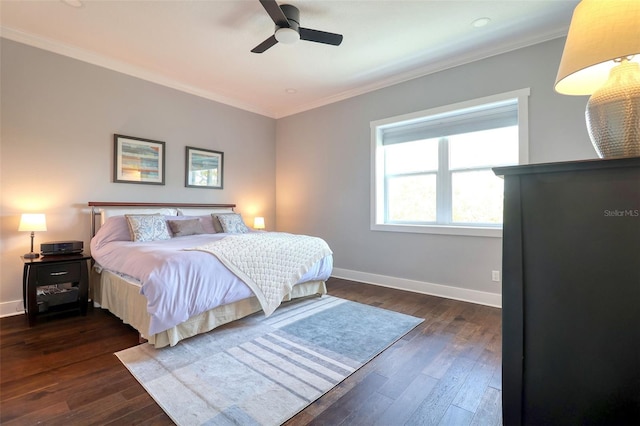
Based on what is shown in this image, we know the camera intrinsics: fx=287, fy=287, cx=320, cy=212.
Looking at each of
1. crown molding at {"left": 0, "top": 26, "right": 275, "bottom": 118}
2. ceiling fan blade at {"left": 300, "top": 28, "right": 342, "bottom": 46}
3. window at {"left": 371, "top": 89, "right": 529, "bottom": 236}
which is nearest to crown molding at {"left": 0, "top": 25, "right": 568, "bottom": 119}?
crown molding at {"left": 0, "top": 26, "right": 275, "bottom": 118}

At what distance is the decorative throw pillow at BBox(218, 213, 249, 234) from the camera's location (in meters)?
4.00

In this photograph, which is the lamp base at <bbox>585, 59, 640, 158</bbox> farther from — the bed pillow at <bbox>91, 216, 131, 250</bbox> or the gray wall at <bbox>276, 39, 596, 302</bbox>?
the bed pillow at <bbox>91, 216, 131, 250</bbox>

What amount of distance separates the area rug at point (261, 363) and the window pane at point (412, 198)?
4.99 feet

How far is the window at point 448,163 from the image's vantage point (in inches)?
127

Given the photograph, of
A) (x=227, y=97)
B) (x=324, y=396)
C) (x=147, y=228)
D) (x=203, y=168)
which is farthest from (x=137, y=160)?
(x=324, y=396)

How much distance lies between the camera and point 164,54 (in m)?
3.36

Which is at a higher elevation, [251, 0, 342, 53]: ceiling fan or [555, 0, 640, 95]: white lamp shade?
[251, 0, 342, 53]: ceiling fan

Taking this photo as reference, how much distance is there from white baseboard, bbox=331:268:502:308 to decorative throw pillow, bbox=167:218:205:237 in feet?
7.10

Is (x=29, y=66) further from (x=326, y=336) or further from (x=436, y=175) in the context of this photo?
(x=436, y=175)

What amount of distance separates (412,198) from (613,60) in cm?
318

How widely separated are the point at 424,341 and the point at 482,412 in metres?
0.81

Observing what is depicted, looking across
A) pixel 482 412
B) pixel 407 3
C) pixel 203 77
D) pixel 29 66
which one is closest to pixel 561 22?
pixel 407 3

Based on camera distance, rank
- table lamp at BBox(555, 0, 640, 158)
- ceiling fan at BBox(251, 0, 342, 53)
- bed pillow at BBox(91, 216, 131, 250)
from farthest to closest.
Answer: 1. bed pillow at BBox(91, 216, 131, 250)
2. ceiling fan at BBox(251, 0, 342, 53)
3. table lamp at BBox(555, 0, 640, 158)

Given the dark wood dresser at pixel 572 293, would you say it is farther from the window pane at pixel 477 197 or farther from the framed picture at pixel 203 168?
the framed picture at pixel 203 168
